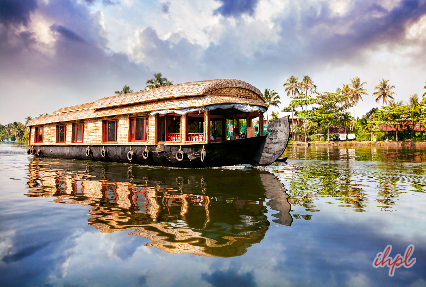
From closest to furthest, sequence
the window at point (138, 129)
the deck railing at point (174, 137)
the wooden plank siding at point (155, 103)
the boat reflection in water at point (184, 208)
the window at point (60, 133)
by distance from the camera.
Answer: the boat reflection in water at point (184, 208) → the wooden plank siding at point (155, 103) → the deck railing at point (174, 137) → the window at point (138, 129) → the window at point (60, 133)

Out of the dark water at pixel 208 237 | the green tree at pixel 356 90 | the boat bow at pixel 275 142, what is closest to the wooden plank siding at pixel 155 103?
the boat bow at pixel 275 142

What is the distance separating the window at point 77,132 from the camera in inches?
548

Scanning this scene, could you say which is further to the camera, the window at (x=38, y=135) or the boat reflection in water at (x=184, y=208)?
the window at (x=38, y=135)

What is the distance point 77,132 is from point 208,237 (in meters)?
13.4

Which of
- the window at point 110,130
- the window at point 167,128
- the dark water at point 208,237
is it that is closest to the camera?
the dark water at point 208,237

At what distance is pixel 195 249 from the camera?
105 inches

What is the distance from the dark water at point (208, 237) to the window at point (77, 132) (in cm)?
890

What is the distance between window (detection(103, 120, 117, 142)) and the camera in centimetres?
1194

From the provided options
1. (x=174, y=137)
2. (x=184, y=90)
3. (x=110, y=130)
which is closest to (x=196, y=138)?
(x=174, y=137)

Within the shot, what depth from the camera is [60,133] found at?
15.5 meters

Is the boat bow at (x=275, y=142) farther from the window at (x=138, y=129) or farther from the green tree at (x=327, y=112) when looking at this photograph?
the green tree at (x=327, y=112)

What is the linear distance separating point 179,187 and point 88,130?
29.5 ft

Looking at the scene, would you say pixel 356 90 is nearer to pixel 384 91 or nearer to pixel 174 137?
pixel 384 91

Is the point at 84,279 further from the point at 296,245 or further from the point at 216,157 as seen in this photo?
the point at 216,157
